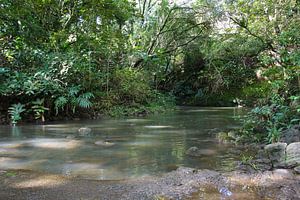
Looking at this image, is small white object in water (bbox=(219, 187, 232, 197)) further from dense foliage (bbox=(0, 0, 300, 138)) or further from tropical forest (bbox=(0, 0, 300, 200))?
dense foliage (bbox=(0, 0, 300, 138))

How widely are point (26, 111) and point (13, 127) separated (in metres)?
1.15

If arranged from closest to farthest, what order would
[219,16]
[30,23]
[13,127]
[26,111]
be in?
[13,127] < [26,111] < [30,23] < [219,16]

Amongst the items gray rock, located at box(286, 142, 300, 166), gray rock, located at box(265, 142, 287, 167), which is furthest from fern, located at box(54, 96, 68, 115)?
gray rock, located at box(286, 142, 300, 166)

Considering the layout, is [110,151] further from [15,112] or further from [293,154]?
[15,112]

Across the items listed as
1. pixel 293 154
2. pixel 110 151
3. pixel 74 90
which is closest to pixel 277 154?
pixel 293 154

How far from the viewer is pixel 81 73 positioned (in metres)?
10.3

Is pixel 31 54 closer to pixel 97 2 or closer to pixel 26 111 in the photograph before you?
pixel 26 111

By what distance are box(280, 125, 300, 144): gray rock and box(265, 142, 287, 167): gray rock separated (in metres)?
0.90

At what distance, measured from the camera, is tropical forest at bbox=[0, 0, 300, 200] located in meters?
3.53

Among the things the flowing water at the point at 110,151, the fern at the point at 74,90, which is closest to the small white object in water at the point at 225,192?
the flowing water at the point at 110,151

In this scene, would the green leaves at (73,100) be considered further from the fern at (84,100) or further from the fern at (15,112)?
the fern at (15,112)

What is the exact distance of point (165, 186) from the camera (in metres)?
3.31

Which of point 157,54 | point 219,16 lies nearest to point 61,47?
point 157,54

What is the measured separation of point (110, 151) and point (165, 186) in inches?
83.9
